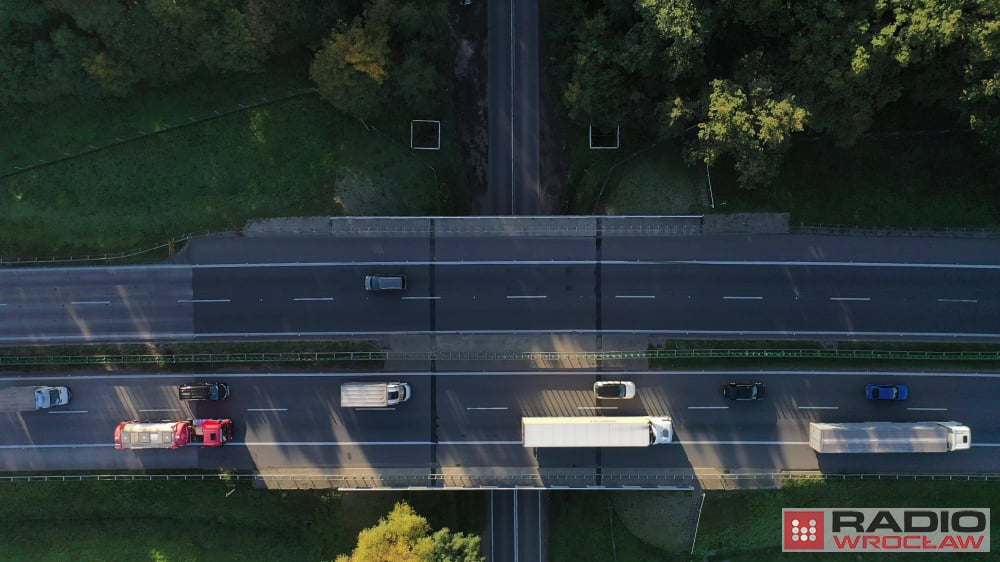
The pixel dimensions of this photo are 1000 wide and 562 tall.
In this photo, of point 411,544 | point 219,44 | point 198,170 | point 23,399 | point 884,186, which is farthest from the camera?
point 198,170

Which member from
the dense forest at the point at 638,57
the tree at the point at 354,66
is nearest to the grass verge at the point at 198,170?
the dense forest at the point at 638,57

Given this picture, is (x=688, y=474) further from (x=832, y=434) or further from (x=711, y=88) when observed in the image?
(x=711, y=88)

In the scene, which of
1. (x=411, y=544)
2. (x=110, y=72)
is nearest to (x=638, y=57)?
(x=411, y=544)

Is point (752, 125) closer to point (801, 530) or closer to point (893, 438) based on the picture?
point (893, 438)

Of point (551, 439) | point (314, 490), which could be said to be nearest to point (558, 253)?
point (551, 439)

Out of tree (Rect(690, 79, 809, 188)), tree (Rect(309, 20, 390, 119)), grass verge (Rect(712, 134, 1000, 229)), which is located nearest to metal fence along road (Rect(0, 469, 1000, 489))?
grass verge (Rect(712, 134, 1000, 229))

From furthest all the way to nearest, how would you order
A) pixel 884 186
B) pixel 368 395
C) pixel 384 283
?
pixel 884 186 < pixel 384 283 < pixel 368 395
